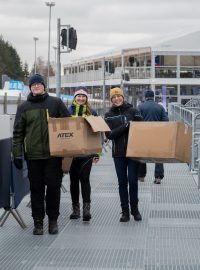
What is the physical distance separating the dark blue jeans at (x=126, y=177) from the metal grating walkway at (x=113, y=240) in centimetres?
29

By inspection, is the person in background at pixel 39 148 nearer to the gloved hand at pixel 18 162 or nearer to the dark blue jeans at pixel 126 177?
the gloved hand at pixel 18 162

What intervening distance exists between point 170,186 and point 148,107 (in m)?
1.44

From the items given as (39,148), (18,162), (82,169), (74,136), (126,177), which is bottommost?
(126,177)

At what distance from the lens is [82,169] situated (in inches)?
353

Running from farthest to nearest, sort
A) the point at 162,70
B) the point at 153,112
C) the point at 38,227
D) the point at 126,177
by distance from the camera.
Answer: the point at 162,70, the point at 153,112, the point at 126,177, the point at 38,227

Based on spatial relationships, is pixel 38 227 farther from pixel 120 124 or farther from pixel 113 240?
pixel 120 124

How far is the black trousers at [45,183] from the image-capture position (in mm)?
8039

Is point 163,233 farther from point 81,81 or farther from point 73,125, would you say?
point 81,81

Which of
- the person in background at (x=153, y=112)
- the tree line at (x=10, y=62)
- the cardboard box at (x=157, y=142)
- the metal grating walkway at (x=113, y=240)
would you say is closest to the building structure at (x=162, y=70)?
the tree line at (x=10, y=62)

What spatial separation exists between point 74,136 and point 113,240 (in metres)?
1.28

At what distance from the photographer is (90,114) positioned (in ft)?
29.9

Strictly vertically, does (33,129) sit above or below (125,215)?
above

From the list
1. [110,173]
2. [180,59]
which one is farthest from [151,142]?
[180,59]

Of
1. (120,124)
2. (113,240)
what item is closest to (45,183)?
(113,240)
